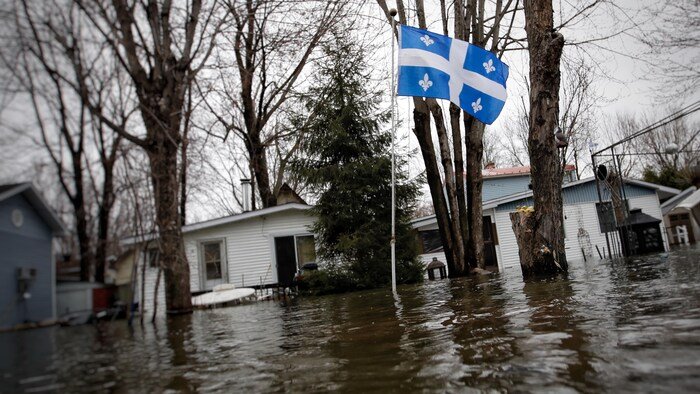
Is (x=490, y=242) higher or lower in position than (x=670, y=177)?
lower

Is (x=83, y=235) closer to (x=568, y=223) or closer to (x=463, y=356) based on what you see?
(x=463, y=356)

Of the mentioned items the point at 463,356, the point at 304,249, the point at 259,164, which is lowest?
the point at 463,356

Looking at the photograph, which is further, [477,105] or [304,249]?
[304,249]

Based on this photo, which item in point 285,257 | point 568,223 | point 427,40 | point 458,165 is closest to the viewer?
point 427,40

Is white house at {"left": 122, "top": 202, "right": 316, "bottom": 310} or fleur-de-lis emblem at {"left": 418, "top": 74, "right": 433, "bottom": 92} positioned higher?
fleur-de-lis emblem at {"left": 418, "top": 74, "right": 433, "bottom": 92}

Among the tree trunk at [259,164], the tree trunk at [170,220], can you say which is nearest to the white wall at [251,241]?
the tree trunk at [259,164]

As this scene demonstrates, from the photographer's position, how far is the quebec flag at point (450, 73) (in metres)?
6.13

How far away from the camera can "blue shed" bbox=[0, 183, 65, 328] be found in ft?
50.0

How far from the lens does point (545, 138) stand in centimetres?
521

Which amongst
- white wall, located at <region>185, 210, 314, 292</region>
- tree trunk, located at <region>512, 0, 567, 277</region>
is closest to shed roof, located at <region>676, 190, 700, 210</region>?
tree trunk, located at <region>512, 0, 567, 277</region>

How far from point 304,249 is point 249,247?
220 cm

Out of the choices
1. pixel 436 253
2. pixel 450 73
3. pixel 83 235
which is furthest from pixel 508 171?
pixel 83 235

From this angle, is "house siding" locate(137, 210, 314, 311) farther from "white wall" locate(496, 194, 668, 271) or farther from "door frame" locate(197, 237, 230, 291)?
"white wall" locate(496, 194, 668, 271)

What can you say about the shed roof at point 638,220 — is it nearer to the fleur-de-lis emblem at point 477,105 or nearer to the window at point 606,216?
the window at point 606,216
